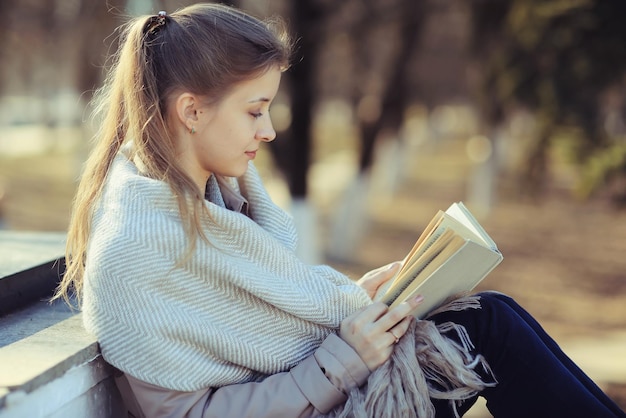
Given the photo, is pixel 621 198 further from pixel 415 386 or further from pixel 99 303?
pixel 99 303

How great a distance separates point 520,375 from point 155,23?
123cm

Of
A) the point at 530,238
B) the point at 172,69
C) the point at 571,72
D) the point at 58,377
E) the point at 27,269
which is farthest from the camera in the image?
the point at 530,238

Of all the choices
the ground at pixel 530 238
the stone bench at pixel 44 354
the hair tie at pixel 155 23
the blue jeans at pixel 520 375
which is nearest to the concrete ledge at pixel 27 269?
the stone bench at pixel 44 354

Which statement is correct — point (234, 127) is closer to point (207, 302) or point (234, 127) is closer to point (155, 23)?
point (155, 23)

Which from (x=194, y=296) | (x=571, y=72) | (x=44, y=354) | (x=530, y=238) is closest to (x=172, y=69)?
(x=194, y=296)

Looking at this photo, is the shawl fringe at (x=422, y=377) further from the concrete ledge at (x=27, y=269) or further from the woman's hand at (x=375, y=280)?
the concrete ledge at (x=27, y=269)

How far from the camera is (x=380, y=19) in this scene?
28.7 feet

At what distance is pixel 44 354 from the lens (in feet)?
6.16

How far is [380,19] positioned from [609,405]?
23.1 ft

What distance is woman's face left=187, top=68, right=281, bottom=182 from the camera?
208 cm

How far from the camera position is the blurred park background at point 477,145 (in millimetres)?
6051

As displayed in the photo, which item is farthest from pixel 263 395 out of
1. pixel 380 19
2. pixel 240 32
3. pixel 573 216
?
pixel 573 216

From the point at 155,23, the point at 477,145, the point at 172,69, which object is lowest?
the point at 477,145

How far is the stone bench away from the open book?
704 mm
